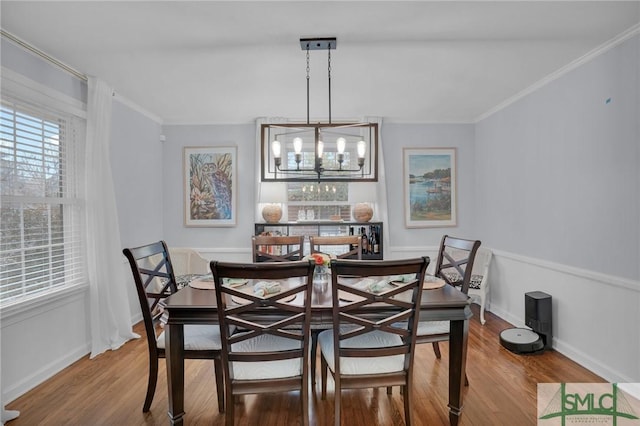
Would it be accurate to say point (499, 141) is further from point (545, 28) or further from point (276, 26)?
point (276, 26)

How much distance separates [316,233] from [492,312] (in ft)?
7.68

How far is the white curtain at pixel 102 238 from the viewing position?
119 inches

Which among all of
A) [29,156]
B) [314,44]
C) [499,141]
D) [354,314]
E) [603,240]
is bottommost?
[354,314]

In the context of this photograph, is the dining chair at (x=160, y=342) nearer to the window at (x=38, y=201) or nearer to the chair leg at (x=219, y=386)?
the chair leg at (x=219, y=386)

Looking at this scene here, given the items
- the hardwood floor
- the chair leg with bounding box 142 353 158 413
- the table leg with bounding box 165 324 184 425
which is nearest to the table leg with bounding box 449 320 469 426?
the hardwood floor

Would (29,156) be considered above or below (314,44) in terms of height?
below

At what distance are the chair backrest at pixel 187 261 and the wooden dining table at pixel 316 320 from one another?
2.37 meters

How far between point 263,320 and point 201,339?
1.78 feet

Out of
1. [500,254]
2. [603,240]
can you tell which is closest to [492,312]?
[500,254]

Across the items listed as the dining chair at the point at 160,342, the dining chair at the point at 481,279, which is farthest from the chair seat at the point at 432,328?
Result: the dining chair at the point at 481,279

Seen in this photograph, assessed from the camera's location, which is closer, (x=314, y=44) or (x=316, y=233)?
(x=314, y=44)

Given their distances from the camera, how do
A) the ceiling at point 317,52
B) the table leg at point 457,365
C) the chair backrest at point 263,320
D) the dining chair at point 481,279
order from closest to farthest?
the chair backrest at point 263,320 < the table leg at point 457,365 < the ceiling at point 317,52 < the dining chair at point 481,279

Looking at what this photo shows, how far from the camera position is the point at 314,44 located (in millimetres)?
2453

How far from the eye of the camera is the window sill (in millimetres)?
2310
